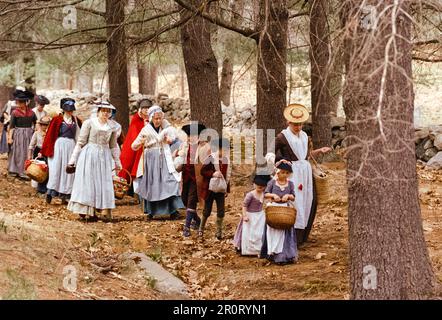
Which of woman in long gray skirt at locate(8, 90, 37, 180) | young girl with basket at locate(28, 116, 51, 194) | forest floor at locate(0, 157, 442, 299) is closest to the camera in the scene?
forest floor at locate(0, 157, 442, 299)

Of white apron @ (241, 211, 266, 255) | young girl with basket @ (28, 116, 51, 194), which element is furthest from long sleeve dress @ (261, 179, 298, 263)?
young girl with basket @ (28, 116, 51, 194)

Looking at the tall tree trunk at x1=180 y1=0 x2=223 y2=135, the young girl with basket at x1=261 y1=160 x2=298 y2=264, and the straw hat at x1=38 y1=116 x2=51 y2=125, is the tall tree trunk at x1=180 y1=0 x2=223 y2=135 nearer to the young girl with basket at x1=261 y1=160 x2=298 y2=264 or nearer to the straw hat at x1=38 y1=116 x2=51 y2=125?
the straw hat at x1=38 y1=116 x2=51 y2=125

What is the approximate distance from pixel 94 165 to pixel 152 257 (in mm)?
2851

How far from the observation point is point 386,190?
19.3 feet

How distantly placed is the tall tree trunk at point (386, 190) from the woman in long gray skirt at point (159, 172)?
5.81 m

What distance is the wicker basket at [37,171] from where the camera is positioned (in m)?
12.8

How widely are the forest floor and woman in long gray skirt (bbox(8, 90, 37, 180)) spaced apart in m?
3.54

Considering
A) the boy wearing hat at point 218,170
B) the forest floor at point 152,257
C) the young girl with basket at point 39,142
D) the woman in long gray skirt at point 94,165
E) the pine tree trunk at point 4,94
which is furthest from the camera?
the pine tree trunk at point 4,94

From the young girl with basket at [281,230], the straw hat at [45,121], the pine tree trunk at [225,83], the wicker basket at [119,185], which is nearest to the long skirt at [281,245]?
the young girl with basket at [281,230]

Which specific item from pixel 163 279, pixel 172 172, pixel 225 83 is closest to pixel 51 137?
pixel 172 172

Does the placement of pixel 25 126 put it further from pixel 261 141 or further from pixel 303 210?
pixel 303 210

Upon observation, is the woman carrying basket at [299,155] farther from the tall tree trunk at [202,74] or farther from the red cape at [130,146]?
the red cape at [130,146]

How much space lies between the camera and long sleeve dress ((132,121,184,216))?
38.5ft
